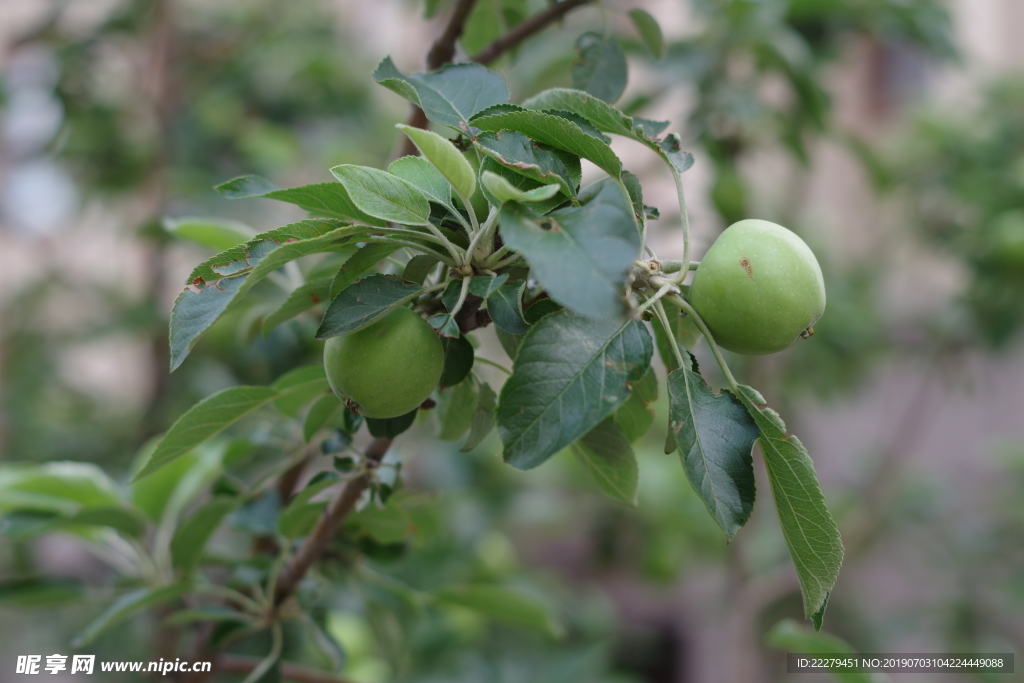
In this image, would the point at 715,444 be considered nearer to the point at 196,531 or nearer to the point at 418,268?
the point at 418,268

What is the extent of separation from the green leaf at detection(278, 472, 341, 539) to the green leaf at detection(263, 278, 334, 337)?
0.10 metres

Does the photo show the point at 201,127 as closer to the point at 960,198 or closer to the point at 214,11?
the point at 214,11

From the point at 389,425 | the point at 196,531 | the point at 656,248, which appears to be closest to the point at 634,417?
the point at 389,425

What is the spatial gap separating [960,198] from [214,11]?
166 cm

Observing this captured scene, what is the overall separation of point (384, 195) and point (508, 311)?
0.25 ft

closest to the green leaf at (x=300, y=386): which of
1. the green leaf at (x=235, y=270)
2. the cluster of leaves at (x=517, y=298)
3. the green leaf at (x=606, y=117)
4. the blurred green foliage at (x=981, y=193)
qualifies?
the cluster of leaves at (x=517, y=298)

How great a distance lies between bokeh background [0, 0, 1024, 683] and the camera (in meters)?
1.06

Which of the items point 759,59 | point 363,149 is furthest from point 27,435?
point 759,59

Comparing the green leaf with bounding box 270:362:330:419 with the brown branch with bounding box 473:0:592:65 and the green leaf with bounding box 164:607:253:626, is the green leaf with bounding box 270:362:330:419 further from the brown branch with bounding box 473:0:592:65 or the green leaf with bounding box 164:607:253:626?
the brown branch with bounding box 473:0:592:65

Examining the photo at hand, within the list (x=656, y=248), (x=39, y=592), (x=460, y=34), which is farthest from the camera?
(x=656, y=248)

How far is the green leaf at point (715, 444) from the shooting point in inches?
12.4

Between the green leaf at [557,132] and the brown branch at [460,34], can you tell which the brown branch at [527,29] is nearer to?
the brown branch at [460,34]

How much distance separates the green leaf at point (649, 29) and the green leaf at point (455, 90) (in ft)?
0.66

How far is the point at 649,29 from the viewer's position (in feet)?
1.81
